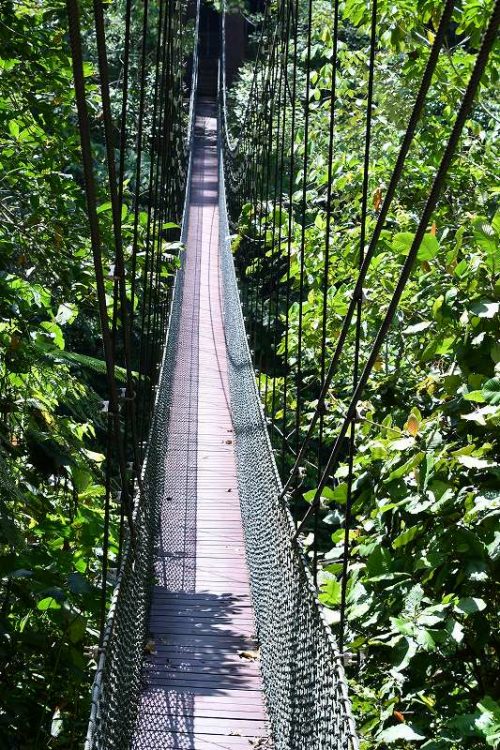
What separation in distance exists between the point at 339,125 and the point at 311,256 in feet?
2.99

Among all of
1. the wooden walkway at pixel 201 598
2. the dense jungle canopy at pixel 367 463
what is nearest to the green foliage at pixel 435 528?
the dense jungle canopy at pixel 367 463

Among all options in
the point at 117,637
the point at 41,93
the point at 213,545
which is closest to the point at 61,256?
the point at 41,93

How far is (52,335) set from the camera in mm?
2467

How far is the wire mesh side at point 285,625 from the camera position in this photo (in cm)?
157

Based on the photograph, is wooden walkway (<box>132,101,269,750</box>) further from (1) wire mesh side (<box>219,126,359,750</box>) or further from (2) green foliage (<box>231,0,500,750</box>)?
(2) green foliage (<box>231,0,500,750</box>)

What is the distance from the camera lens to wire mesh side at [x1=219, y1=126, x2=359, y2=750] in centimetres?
157

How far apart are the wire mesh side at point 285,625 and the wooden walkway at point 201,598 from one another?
0.07 metres

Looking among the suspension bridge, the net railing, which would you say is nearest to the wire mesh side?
the suspension bridge

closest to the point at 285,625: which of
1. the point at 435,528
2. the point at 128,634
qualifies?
the point at 128,634

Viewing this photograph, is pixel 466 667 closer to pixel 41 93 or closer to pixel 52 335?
pixel 52 335

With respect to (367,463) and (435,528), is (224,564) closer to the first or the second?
(367,463)

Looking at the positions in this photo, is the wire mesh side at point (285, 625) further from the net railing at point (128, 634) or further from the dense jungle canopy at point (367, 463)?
the net railing at point (128, 634)

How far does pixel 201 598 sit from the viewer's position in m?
2.97

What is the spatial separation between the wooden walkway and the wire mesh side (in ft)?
0.24
